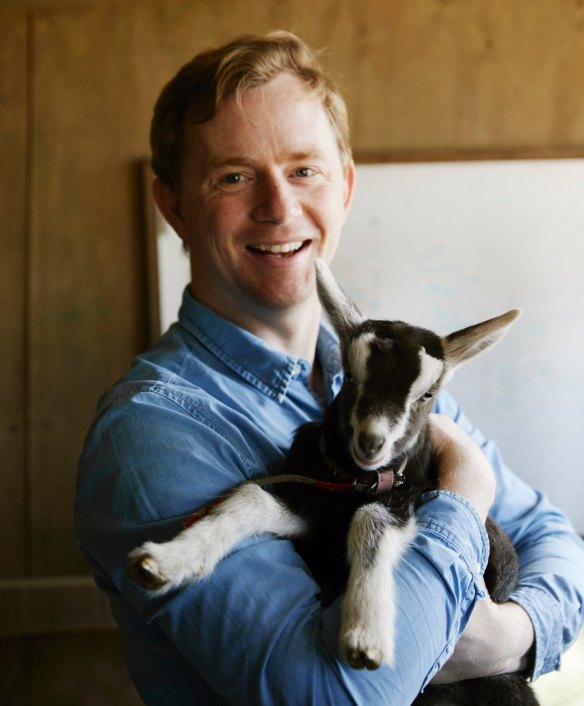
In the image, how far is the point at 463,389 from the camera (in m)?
3.10

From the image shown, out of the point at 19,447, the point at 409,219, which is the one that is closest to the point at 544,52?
the point at 409,219

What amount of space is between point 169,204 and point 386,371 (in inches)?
35.1

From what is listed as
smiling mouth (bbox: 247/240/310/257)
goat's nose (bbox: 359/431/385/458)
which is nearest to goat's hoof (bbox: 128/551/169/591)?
goat's nose (bbox: 359/431/385/458)

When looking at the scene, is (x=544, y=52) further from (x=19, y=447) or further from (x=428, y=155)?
(x=19, y=447)

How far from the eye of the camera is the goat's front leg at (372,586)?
1.05 m

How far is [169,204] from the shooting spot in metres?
1.93

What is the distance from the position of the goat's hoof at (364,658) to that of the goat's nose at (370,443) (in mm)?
359

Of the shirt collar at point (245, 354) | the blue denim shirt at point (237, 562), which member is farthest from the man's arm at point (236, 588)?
the shirt collar at point (245, 354)

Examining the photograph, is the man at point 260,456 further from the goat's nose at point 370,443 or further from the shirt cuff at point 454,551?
the goat's nose at point 370,443

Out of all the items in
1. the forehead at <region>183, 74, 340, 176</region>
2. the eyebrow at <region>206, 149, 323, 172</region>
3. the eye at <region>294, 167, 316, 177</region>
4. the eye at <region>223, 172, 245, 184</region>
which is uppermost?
the forehead at <region>183, 74, 340, 176</region>

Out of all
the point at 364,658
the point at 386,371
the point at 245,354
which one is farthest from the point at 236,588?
the point at 245,354

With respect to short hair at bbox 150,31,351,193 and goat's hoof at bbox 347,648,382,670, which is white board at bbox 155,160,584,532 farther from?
goat's hoof at bbox 347,648,382,670

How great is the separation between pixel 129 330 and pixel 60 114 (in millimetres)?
1008

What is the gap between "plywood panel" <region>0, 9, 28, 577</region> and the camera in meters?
3.11
